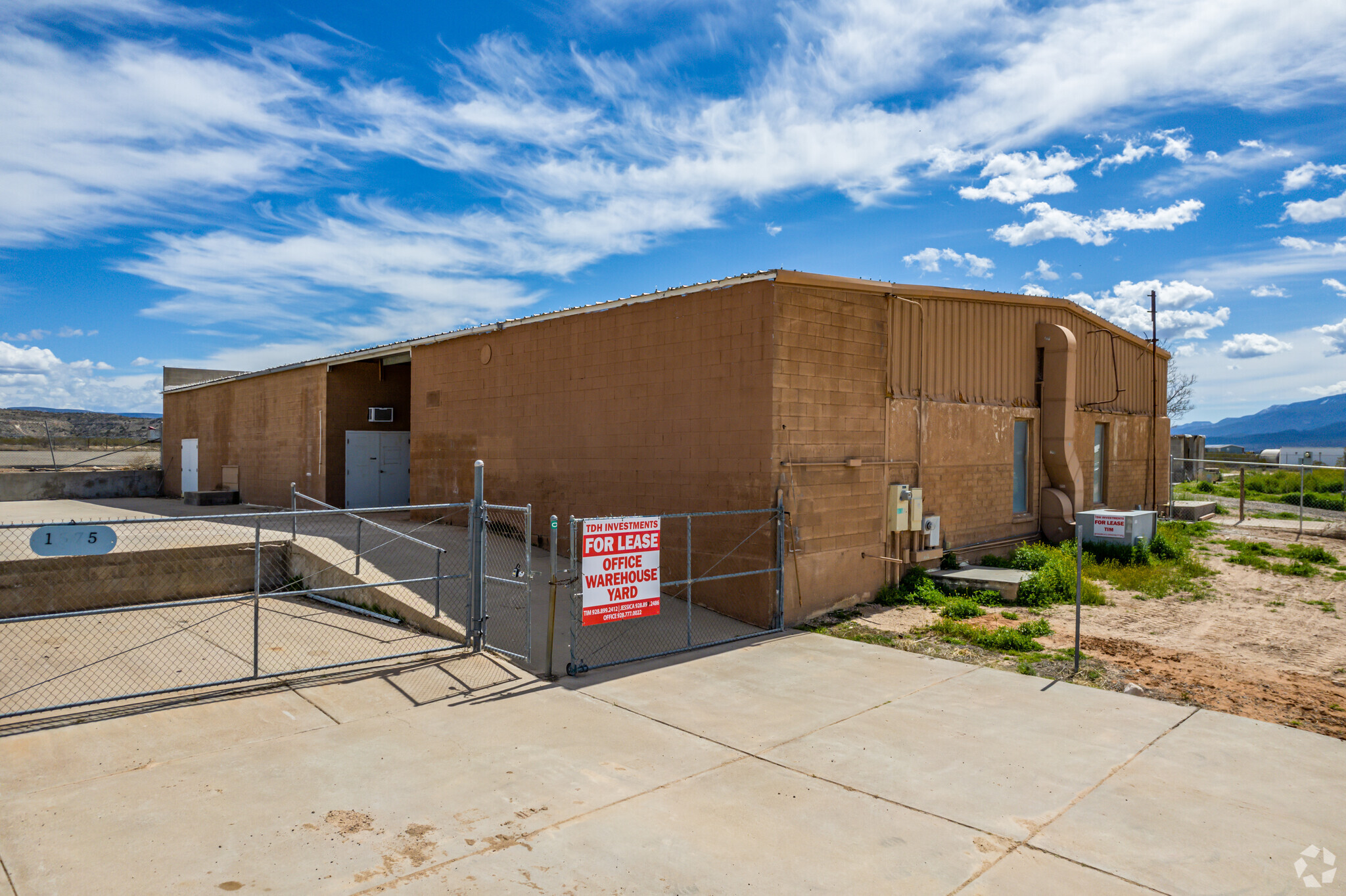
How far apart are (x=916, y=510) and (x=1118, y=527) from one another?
250 inches

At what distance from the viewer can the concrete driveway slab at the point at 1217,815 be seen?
4.76m

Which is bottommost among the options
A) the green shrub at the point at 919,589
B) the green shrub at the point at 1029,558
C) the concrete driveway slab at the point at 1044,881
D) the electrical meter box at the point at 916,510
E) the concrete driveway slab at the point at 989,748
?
the concrete driveway slab at the point at 1044,881

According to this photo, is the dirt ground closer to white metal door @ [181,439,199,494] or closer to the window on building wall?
the window on building wall

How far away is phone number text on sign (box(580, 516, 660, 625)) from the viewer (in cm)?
862

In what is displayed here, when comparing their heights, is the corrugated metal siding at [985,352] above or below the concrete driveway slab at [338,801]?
above

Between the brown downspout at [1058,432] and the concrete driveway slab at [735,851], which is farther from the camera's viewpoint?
the brown downspout at [1058,432]

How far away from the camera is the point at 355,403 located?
2056 centimetres

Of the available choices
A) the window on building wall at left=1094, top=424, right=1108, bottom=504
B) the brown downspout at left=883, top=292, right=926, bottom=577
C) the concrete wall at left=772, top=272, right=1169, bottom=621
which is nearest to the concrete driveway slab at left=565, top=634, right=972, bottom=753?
the concrete wall at left=772, top=272, right=1169, bottom=621

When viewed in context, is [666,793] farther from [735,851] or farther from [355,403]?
[355,403]

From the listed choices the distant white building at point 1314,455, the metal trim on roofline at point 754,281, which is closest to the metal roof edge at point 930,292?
the metal trim on roofline at point 754,281

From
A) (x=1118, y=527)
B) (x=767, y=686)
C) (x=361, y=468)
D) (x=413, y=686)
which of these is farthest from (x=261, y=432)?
(x=1118, y=527)

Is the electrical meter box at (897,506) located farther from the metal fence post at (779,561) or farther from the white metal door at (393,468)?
the white metal door at (393,468)

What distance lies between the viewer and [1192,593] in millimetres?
13766

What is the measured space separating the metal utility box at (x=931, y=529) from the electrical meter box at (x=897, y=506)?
0.82 meters
